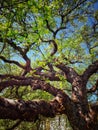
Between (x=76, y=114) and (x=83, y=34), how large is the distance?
28.8 ft

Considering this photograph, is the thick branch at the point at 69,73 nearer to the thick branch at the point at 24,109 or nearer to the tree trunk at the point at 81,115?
the tree trunk at the point at 81,115

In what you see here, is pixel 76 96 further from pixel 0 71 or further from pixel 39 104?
pixel 0 71

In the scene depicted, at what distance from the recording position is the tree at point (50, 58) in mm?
8047

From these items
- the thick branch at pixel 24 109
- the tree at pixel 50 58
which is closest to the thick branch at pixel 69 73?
the tree at pixel 50 58

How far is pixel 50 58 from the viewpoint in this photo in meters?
13.1

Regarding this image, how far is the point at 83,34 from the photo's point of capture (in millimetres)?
17125

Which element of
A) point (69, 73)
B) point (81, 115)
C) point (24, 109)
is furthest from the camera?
point (69, 73)

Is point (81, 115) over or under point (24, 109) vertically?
under

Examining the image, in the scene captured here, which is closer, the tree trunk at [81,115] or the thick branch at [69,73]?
the tree trunk at [81,115]

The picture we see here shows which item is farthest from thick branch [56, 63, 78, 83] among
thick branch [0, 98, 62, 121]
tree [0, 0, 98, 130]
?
thick branch [0, 98, 62, 121]

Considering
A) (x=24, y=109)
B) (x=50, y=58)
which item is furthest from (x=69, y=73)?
(x=24, y=109)

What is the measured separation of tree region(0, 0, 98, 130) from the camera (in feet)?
26.4

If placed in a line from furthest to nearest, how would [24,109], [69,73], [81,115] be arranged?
[69,73], [81,115], [24,109]

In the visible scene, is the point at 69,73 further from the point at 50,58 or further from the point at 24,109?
the point at 24,109
